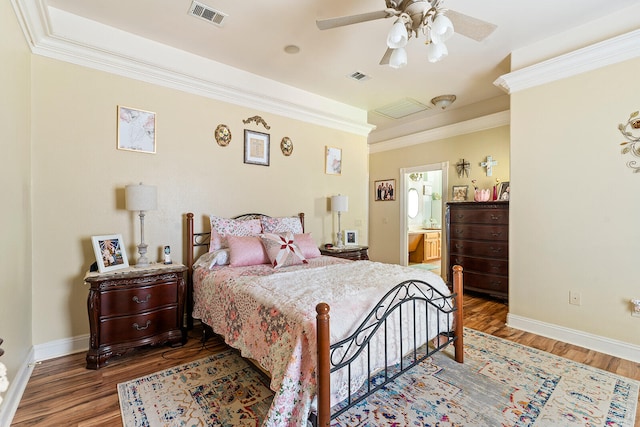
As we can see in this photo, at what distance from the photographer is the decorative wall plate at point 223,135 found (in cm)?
343

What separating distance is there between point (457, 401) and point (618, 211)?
2200mm

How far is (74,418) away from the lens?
1771 millimetres

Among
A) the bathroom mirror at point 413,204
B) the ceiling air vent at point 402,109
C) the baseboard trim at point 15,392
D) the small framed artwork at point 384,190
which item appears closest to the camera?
the baseboard trim at point 15,392

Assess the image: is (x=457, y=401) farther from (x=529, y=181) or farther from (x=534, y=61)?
(x=534, y=61)

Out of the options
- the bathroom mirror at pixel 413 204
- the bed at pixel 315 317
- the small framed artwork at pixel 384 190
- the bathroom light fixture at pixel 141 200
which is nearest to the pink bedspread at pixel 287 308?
the bed at pixel 315 317

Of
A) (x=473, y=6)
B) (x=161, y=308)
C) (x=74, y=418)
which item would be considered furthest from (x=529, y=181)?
(x=74, y=418)

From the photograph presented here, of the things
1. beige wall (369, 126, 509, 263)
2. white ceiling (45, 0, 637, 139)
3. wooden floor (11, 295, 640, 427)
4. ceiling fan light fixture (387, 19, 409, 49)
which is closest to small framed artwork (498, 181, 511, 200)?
beige wall (369, 126, 509, 263)

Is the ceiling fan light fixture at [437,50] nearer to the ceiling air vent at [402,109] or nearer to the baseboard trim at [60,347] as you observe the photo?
the ceiling air vent at [402,109]

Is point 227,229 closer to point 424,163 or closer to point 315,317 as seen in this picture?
point 315,317

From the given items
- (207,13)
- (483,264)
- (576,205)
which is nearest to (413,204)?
(483,264)

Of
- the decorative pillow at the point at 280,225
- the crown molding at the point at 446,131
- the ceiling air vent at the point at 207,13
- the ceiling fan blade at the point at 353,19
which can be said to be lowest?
the decorative pillow at the point at 280,225

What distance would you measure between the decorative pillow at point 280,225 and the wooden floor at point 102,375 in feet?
4.22

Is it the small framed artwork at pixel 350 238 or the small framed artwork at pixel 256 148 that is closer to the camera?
the small framed artwork at pixel 256 148

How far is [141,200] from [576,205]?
400 centimetres
